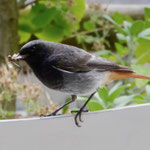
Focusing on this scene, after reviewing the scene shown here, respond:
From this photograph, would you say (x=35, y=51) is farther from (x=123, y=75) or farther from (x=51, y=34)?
(x=51, y=34)

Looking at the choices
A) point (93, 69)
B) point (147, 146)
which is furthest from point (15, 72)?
point (147, 146)

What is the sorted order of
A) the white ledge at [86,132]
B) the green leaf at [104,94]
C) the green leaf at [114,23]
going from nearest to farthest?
1. the white ledge at [86,132]
2. the green leaf at [104,94]
3. the green leaf at [114,23]

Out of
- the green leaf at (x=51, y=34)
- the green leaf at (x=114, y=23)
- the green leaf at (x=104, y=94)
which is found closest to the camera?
the green leaf at (x=104, y=94)

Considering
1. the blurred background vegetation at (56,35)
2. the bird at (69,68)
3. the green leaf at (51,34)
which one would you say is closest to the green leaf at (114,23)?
the blurred background vegetation at (56,35)

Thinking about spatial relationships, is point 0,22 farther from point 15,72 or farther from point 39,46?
point 39,46

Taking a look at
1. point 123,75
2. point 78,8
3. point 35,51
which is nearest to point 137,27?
point 78,8

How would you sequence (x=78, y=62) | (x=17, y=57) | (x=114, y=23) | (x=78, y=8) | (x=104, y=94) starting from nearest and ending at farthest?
(x=17, y=57), (x=78, y=62), (x=104, y=94), (x=114, y=23), (x=78, y=8)

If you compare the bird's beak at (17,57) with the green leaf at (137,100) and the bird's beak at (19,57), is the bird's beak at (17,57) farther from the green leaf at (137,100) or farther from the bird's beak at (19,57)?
the green leaf at (137,100)
